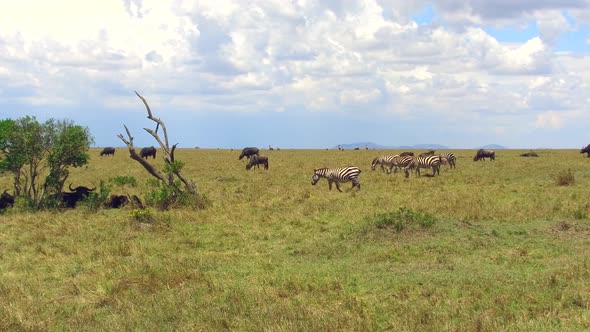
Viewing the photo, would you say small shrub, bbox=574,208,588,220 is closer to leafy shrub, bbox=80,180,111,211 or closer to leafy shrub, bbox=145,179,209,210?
leafy shrub, bbox=145,179,209,210

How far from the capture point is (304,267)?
438 inches

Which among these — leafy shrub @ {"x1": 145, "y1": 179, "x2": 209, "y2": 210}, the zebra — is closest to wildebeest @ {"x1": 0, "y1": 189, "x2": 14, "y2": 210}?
leafy shrub @ {"x1": 145, "y1": 179, "x2": 209, "y2": 210}

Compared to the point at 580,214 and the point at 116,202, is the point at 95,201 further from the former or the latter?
the point at 580,214

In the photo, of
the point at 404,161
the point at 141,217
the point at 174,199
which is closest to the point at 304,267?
the point at 141,217

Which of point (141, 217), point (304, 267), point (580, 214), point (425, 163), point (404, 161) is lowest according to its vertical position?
point (304, 267)

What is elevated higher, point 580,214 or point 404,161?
point 404,161

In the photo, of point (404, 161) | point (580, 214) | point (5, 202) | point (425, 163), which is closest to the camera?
point (580, 214)

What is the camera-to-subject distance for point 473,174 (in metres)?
30.8

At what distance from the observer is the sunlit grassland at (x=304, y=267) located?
26.1 ft

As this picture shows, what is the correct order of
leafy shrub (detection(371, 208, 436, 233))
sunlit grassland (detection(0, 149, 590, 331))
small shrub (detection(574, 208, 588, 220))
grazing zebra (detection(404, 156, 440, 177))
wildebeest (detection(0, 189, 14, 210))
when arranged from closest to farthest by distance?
sunlit grassland (detection(0, 149, 590, 331))
leafy shrub (detection(371, 208, 436, 233))
small shrub (detection(574, 208, 588, 220))
wildebeest (detection(0, 189, 14, 210))
grazing zebra (detection(404, 156, 440, 177))

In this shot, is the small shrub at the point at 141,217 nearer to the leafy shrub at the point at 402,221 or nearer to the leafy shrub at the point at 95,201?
the leafy shrub at the point at 95,201

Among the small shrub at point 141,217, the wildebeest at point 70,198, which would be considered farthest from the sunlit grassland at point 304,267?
the wildebeest at point 70,198

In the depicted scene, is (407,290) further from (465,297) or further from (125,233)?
(125,233)

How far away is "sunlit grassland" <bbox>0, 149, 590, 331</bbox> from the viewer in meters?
7.95
